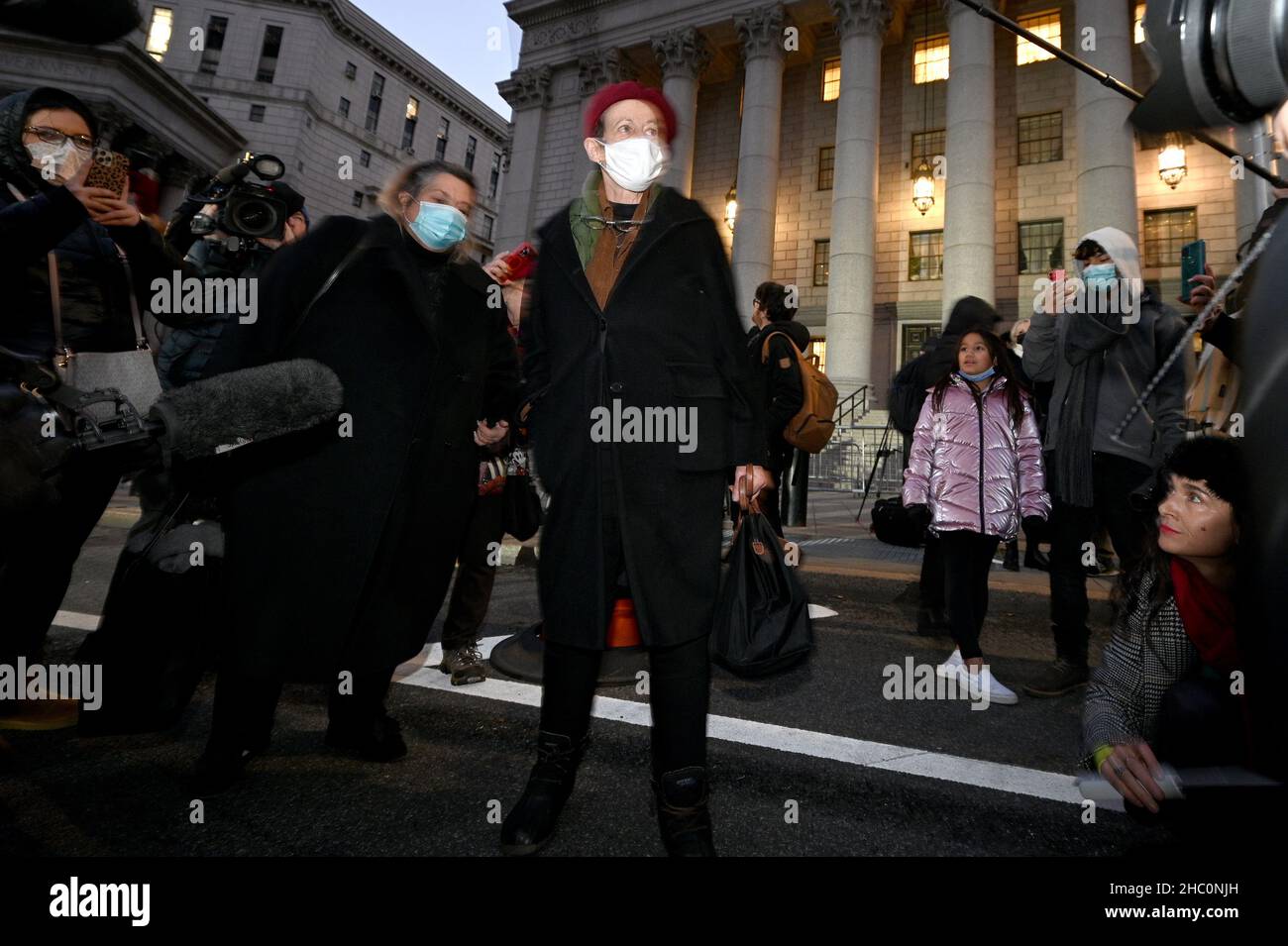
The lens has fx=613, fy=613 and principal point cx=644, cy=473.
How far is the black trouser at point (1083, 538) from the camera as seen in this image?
10.9 feet

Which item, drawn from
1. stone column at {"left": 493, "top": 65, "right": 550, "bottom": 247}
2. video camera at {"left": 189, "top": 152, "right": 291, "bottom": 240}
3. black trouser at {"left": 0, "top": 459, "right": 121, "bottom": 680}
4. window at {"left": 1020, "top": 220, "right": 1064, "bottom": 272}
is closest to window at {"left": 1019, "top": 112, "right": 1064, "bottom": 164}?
window at {"left": 1020, "top": 220, "right": 1064, "bottom": 272}

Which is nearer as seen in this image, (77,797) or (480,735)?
(77,797)

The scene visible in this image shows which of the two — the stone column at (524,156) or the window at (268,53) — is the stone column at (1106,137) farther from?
the window at (268,53)

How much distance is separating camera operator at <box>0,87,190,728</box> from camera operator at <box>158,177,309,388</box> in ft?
1.53

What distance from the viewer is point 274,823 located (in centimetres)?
188

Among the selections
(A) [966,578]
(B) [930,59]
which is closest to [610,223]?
(A) [966,578]

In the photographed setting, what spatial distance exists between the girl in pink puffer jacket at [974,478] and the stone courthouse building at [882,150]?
1567cm

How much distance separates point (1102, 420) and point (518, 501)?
3.36 m

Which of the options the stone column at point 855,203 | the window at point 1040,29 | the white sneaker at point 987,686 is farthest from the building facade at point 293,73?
the white sneaker at point 987,686

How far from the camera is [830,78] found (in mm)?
23516

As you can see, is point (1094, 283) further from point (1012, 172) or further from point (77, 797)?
point (1012, 172)

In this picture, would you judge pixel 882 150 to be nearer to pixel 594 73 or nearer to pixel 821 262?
Answer: pixel 821 262
